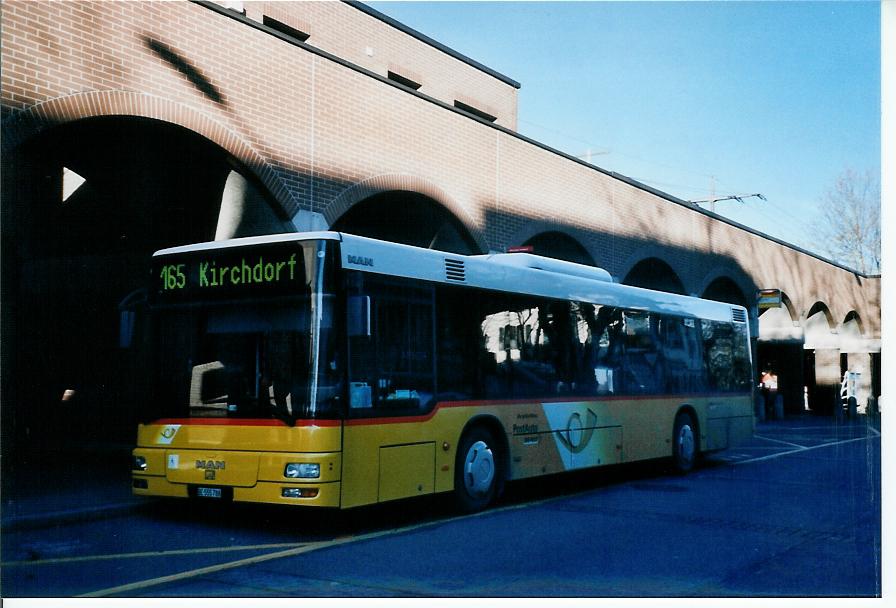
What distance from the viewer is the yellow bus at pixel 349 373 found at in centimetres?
878

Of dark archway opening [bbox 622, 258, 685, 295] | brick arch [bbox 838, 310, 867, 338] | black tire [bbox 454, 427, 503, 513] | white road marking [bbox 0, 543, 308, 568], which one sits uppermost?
dark archway opening [bbox 622, 258, 685, 295]

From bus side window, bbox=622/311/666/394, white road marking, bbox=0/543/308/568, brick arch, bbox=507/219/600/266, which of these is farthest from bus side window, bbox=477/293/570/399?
brick arch, bbox=507/219/600/266

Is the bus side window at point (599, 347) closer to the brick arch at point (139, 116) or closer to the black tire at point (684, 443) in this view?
the black tire at point (684, 443)

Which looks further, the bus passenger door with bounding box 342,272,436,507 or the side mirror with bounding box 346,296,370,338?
the bus passenger door with bounding box 342,272,436,507

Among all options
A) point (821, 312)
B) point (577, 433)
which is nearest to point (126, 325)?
point (577, 433)

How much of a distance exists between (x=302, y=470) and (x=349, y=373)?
975 mm

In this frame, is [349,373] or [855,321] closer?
[349,373]

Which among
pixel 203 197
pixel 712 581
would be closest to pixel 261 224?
pixel 203 197

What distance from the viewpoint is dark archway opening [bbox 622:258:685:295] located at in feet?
82.6

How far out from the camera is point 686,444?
51.1 ft

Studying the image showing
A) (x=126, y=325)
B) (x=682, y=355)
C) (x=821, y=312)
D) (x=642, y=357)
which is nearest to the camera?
(x=126, y=325)

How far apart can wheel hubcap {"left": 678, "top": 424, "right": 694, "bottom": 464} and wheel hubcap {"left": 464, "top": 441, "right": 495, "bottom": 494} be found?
5368 millimetres

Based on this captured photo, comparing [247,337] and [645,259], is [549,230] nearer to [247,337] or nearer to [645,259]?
[645,259]

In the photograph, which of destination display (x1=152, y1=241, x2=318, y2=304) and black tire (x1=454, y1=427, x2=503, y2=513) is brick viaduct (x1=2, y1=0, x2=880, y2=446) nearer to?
destination display (x1=152, y1=241, x2=318, y2=304)
